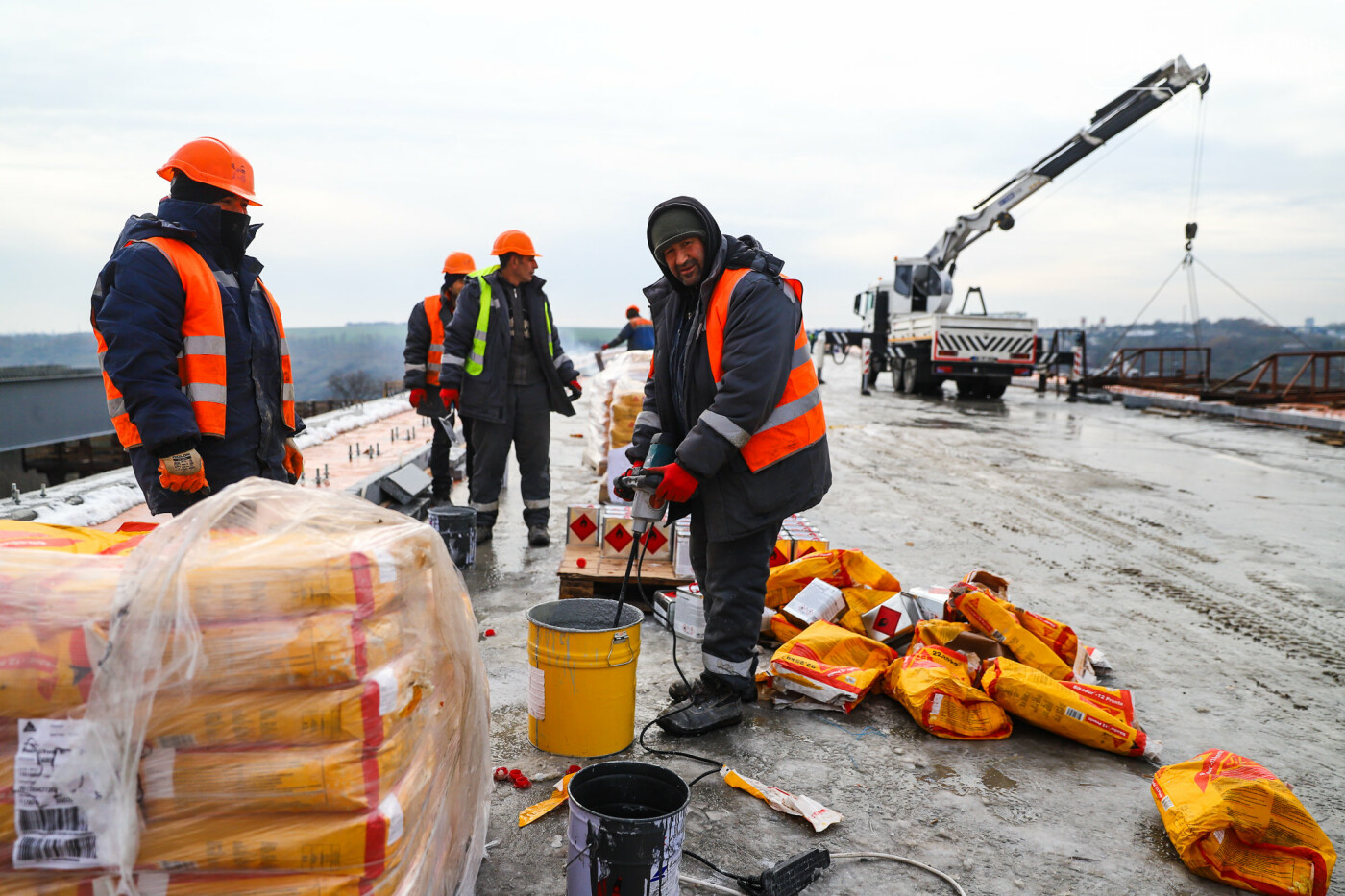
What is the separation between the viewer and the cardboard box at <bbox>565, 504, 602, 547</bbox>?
4723 mm

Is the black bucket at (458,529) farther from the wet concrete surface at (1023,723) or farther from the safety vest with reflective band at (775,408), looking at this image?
the safety vest with reflective band at (775,408)

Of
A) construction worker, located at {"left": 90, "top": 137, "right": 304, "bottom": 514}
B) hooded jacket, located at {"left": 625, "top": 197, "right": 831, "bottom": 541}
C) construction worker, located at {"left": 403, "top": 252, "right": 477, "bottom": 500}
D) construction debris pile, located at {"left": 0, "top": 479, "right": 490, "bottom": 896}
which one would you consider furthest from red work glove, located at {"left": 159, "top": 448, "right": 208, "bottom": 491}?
construction worker, located at {"left": 403, "top": 252, "right": 477, "bottom": 500}

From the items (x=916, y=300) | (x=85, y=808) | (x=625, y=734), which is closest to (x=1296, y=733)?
(x=625, y=734)

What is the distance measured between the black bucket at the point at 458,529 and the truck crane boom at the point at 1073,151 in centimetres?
1845

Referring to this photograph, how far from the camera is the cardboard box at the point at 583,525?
472cm

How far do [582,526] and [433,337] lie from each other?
289 centimetres

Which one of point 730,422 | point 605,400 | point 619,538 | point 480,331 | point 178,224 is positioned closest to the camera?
point 178,224

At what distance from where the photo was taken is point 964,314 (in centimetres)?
1759

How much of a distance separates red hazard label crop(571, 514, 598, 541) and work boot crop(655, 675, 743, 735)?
146 cm

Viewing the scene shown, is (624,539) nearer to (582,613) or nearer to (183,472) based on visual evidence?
(582,613)

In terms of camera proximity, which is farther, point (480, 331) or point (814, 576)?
point (480, 331)

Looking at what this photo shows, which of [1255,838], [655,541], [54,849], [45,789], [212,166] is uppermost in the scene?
[212,166]

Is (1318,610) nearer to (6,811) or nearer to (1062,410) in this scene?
(6,811)

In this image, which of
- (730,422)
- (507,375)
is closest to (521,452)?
(507,375)
